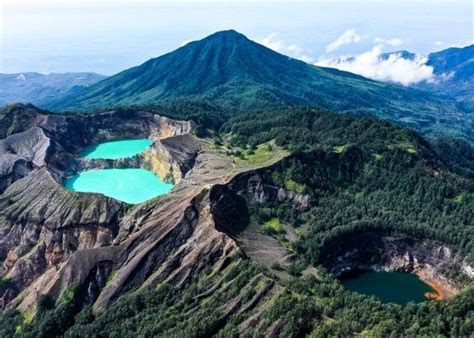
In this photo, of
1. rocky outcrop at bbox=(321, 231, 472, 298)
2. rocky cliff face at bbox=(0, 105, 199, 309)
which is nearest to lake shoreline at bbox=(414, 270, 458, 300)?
rocky outcrop at bbox=(321, 231, 472, 298)

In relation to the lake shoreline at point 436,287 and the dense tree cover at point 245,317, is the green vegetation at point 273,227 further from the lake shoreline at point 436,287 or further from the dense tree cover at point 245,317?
the lake shoreline at point 436,287

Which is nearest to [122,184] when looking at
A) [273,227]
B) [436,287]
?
[273,227]

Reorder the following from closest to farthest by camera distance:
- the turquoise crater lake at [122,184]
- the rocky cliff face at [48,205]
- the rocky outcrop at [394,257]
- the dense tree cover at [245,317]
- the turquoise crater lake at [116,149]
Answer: the dense tree cover at [245,317], the rocky cliff face at [48,205], the rocky outcrop at [394,257], the turquoise crater lake at [122,184], the turquoise crater lake at [116,149]

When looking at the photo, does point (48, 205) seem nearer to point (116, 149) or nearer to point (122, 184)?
point (122, 184)

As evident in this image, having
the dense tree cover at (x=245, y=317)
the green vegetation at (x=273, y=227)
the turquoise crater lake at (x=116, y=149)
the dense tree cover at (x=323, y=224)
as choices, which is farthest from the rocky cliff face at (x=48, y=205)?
the green vegetation at (x=273, y=227)

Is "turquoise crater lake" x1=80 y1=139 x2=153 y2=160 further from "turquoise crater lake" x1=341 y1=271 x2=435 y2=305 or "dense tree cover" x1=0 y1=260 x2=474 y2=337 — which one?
"turquoise crater lake" x1=341 y1=271 x2=435 y2=305

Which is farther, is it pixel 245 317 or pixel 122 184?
pixel 122 184

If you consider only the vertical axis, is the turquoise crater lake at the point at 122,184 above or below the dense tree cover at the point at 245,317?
above
